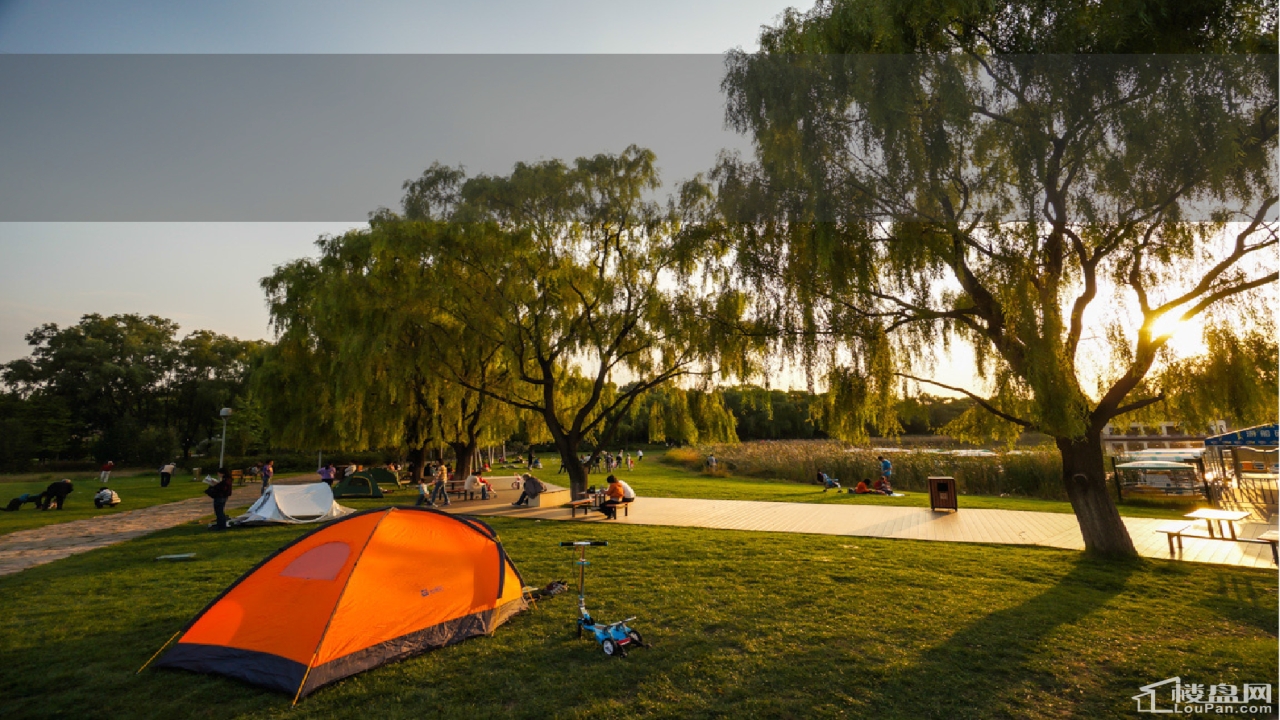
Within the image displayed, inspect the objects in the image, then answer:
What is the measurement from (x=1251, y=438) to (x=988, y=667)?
44.2 feet

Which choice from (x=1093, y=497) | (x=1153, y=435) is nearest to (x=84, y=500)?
(x=1093, y=497)

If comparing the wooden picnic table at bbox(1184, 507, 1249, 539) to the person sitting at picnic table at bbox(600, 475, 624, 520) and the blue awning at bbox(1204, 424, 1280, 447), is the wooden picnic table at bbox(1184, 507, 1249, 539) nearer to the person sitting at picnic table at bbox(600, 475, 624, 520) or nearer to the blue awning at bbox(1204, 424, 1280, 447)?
the blue awning at bbox(1204, 424, 1280, 447)

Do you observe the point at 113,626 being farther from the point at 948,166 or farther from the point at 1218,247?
the point at 1218,247

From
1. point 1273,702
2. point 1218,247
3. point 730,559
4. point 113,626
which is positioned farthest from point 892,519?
point 113,626

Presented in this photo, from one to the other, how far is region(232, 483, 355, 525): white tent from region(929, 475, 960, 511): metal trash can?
46.9ft

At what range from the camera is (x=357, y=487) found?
1958 centimetres

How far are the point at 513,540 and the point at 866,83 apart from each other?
985 centimetres

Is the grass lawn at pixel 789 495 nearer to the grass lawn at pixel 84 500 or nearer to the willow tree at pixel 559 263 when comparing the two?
the willow tree at pixel 559 263

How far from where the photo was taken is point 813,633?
232 inches

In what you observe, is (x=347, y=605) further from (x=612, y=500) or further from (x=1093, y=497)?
(x=1093, y=497)

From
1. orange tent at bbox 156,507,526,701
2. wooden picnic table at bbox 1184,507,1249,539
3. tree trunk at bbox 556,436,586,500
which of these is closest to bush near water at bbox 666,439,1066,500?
wooden picnic table at bbox 1184,507,1249,539

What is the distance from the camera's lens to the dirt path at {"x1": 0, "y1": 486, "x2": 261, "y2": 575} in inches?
399

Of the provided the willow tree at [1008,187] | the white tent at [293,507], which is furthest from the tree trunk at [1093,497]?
the white tent at [293,507]

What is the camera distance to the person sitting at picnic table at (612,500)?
46.1 ft
